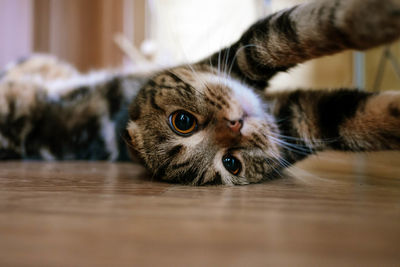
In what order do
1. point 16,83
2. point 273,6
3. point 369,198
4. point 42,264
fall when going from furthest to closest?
1. point 273,6
2. point 16,83
3. point 369,198
4. point 42,264

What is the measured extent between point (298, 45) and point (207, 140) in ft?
1.30

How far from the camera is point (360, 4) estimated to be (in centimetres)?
72

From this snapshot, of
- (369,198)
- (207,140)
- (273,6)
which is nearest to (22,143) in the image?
(207,140)

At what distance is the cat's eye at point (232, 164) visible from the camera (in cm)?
103

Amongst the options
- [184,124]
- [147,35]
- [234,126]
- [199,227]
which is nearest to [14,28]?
[147,35]

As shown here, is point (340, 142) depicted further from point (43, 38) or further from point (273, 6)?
point (43, 38)

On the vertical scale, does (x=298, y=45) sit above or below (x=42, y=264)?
above

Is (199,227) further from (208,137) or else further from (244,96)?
(244,96)

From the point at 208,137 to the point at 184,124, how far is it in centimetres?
9

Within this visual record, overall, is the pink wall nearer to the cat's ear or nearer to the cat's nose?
the cat's ear

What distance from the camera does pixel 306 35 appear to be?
92 centimetres

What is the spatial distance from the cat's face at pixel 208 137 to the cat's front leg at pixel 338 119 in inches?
4.5

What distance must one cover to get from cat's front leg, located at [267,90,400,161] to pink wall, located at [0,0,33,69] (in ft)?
8.18

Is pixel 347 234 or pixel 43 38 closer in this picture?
pixel 347 234
